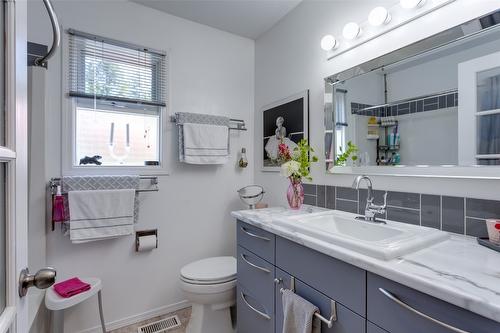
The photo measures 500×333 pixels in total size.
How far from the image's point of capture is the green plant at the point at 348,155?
1.54 metres

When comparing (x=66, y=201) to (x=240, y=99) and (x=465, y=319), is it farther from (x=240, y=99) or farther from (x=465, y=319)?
(x=465, y=319)

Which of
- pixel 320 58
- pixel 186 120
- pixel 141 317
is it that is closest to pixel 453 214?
pixel 320 58

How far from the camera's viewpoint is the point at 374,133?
144 centimetres

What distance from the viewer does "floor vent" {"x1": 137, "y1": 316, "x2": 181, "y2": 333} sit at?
5.97ft

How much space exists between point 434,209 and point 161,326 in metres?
1.93

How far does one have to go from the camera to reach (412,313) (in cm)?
71

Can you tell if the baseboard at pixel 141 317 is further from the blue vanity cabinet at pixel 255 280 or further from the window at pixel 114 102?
the window at pixel 114 102

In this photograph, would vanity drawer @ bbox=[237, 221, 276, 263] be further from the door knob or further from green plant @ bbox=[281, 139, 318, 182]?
the door knob

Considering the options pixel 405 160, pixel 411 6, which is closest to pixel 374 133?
pixel 405 160

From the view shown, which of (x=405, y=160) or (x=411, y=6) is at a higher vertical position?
(x=411, y=6)

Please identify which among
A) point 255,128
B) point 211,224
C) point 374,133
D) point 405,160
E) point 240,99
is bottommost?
point 211,224

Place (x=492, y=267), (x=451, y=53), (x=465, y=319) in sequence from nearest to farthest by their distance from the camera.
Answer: (x=465, y=319), (x=492, y=267), (x=451, y=53)

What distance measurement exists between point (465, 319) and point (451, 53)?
1.08 m

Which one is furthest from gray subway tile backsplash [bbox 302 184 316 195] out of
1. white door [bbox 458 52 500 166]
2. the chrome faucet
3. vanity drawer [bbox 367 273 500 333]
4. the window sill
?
the window sill
